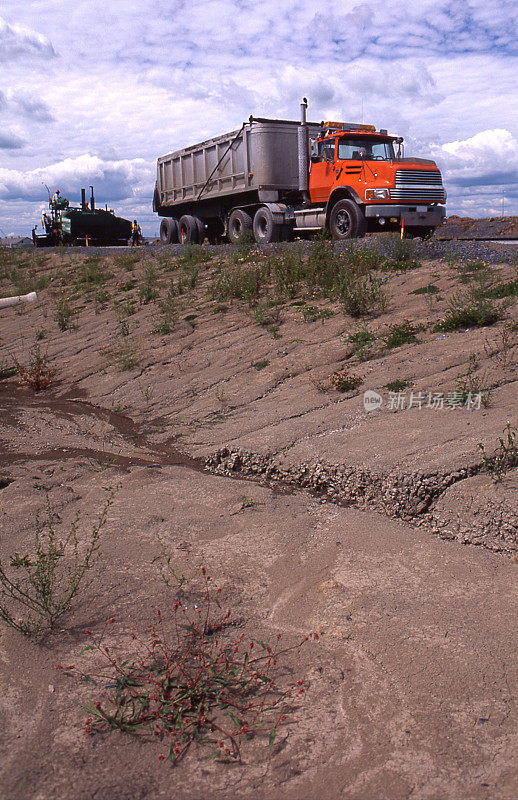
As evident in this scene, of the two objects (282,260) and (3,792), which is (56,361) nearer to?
(282,260)

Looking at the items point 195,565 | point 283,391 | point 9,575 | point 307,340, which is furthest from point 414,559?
point 307,340

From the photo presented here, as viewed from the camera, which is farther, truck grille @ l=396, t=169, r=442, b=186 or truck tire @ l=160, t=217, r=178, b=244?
truck tire @ l=160, t=217, r=178, b=244

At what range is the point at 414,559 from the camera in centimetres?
371

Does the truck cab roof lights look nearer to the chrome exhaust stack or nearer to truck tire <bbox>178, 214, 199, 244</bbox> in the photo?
the chrome exhaust stack

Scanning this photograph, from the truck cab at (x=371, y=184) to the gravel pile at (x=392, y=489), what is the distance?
932 centimetres

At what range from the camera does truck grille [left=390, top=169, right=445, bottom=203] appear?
1353 centimetres

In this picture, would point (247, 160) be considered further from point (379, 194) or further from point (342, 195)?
point (379, 194)

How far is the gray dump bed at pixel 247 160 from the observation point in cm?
1630

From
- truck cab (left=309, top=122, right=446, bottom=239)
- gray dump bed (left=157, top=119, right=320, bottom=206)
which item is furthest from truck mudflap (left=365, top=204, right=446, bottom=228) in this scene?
gray dump bed (left=157, top=119, right=320, bottom=206)

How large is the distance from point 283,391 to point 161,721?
4723 millimetres

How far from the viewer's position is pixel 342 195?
14.6 meters

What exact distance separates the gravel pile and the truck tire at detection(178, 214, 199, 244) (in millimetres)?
15427

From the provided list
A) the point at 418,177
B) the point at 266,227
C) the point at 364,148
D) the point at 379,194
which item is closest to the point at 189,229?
the point at 266,227

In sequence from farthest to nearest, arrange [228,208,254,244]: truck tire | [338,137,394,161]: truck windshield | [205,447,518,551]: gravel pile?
[228,208,254,244]: truck tire
[338,137,394,161]: truck windshield
[205,447,518,551]: gravel pile
